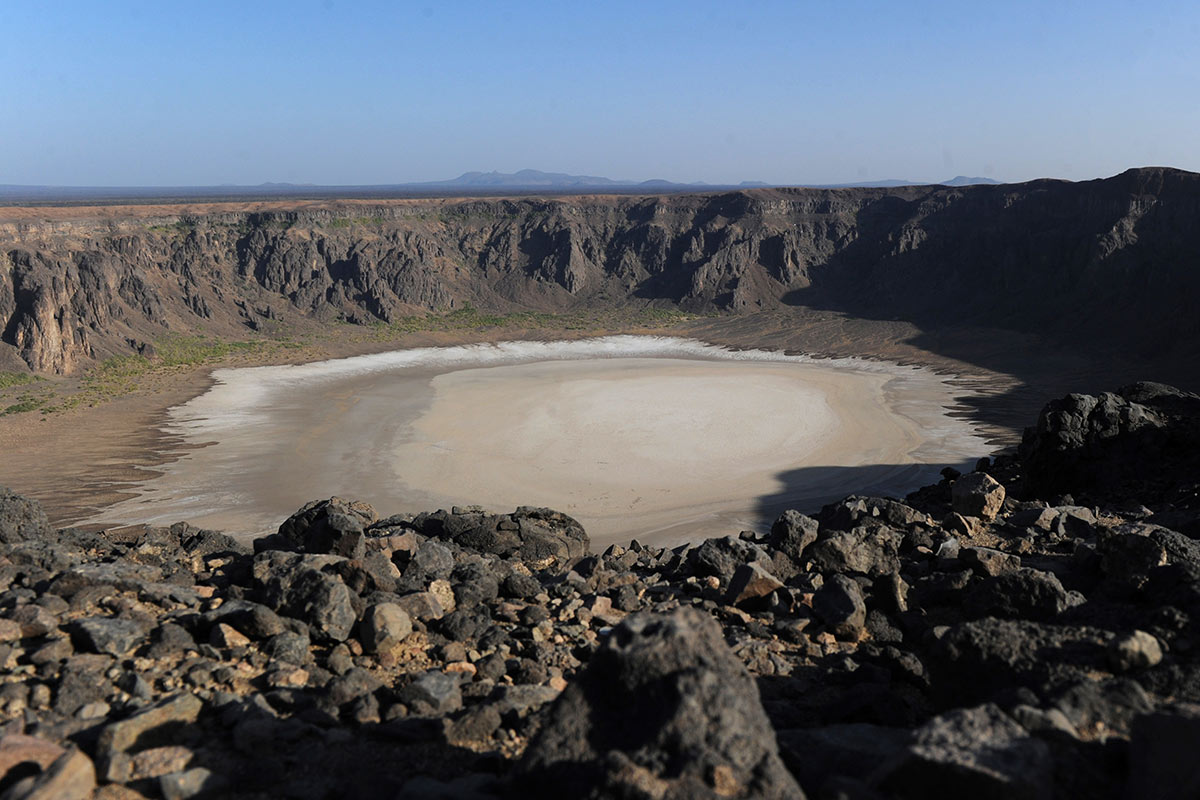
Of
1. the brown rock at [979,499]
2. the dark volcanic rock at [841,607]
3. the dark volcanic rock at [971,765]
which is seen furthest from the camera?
the brown rock at [979,499]

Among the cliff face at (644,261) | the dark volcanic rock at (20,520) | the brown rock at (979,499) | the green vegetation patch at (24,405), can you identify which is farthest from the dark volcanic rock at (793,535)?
the cliff face at (644,261)

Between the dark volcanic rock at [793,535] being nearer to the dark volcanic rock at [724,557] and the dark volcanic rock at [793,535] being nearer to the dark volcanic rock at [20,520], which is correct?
the dark volcanic rock at [724,557]

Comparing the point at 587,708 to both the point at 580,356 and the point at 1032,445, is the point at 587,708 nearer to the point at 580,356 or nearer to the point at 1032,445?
the point at 1032,445

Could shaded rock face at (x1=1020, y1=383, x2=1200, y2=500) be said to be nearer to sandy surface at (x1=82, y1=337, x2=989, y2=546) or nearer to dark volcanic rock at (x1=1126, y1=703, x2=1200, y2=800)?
sandy surface at (x1=82, y1=337, x2=989, y2=546)

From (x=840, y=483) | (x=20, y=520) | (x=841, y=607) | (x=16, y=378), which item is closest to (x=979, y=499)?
(x=841, y=607)

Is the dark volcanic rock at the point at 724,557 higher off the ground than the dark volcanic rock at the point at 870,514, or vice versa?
the dark volcanic rock at the point at 724,557

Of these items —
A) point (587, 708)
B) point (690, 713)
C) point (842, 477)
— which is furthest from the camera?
point (842, 477)

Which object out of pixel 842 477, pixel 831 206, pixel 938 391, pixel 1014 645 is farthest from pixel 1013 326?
pixel 1014 645

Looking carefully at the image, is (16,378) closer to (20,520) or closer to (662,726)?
(20,520)
